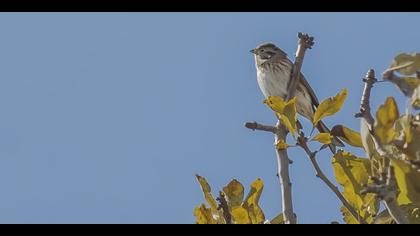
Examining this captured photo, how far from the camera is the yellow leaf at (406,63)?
2.38 meters

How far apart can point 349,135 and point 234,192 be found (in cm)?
47

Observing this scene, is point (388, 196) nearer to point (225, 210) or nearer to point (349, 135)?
point (225, 210)

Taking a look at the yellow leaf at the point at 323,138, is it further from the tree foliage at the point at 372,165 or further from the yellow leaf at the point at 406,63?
the yellow leaf at the point at 406,63

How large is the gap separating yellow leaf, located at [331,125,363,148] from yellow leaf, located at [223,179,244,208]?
43 centimetres

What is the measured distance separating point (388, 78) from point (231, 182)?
86cm

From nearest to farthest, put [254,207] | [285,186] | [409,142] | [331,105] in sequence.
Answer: [409,142]
[285,186]
[254,207]
[331,105]

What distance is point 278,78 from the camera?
31.6ft

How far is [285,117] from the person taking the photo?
10.4 feet

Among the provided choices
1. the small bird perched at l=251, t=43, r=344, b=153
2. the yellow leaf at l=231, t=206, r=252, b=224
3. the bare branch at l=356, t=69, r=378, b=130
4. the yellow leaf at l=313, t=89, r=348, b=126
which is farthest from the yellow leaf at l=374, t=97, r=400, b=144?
the small bird perched at l=251, t=43, r=344, b=153

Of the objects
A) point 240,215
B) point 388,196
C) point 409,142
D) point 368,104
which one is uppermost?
point 368,104

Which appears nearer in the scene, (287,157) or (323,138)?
(287,157)

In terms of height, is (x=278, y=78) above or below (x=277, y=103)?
above

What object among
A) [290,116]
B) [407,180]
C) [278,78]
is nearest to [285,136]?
→ [290,116]
